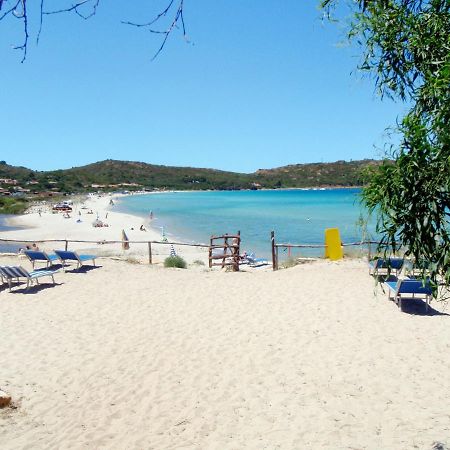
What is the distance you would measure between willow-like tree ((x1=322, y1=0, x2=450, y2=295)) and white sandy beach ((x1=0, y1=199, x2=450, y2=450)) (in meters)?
2.40

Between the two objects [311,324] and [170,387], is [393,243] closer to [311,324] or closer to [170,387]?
[170,387]

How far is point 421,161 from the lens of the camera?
8.09 feet

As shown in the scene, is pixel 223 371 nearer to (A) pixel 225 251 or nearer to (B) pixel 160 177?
(A) pixel 225 251

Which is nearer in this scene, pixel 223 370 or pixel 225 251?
pixel 223 370

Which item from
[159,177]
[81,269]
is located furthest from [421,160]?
[159,177]

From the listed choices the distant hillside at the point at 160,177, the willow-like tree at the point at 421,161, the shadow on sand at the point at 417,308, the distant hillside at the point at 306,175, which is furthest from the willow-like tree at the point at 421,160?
the distant hillside at the point at 306,175

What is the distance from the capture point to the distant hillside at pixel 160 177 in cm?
11906

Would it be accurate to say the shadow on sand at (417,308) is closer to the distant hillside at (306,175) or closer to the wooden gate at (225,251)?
the wooden gate at (225,251)

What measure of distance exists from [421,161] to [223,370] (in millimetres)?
4177

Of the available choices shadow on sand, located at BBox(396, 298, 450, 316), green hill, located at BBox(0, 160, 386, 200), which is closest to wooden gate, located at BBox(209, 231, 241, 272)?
shadow on sand, located at BBox(396, 298, 450, 316)

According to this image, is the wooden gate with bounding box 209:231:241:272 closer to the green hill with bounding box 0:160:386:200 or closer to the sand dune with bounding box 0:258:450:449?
the sand dune with bounding box 0:258:450:449

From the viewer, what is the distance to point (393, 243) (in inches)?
104

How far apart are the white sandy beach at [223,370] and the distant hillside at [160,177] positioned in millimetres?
100019

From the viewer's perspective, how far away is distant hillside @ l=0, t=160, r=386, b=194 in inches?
4688
